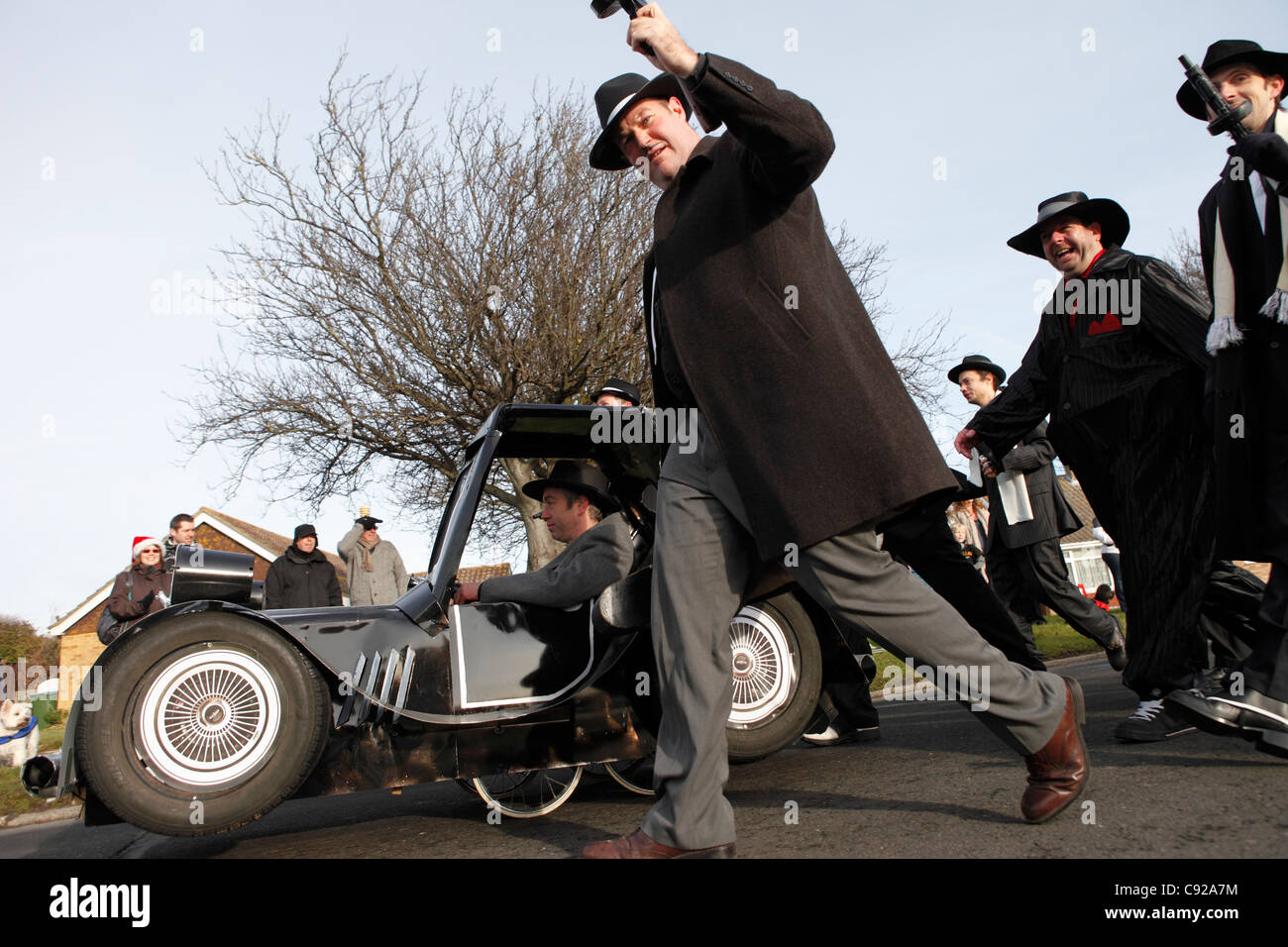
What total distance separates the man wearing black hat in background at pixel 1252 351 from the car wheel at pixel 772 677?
4.32ft

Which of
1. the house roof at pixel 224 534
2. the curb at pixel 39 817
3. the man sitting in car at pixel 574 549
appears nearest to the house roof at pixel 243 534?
the house roof at pixel 224 534

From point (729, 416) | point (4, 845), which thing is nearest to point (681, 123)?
point (729, 416)

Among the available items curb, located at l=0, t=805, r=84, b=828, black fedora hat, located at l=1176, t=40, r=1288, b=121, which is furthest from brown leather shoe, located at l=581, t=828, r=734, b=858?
curb, located at l=0, t=805, r=84, b=828

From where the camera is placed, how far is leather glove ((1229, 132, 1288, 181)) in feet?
10.3

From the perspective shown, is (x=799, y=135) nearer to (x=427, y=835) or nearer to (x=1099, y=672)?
(x=427, y=835)

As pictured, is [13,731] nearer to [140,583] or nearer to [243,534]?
[140,583]

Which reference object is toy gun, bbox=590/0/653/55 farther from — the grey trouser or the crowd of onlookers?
the crowd of onlookers

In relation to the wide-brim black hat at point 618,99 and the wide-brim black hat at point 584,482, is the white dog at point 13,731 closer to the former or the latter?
the wide-brim black hat at point 584,482

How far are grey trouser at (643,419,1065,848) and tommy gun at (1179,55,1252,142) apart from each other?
7.69ft

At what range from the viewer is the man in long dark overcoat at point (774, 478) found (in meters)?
2.41

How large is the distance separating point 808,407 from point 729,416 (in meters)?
0.21

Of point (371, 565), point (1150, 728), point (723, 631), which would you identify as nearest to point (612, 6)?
point (723, 631)

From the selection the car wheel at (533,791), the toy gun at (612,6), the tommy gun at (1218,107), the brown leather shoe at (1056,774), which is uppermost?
the tommy gun at (1218,107)

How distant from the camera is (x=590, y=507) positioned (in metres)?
4.12
